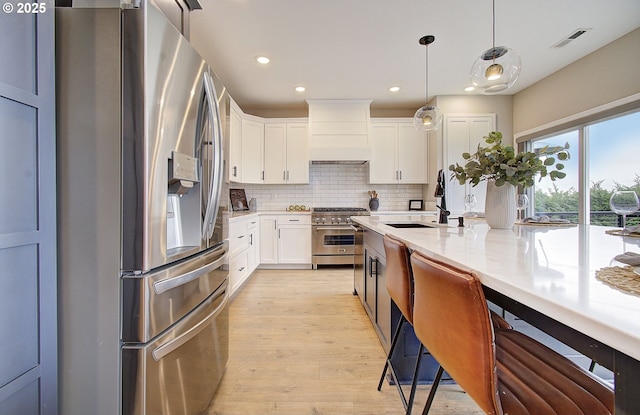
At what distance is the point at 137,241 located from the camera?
90 cm

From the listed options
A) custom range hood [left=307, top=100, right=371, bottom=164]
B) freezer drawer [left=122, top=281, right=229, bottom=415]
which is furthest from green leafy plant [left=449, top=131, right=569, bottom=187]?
custom range hood [left=307, top=100, right=371, bottom=164]

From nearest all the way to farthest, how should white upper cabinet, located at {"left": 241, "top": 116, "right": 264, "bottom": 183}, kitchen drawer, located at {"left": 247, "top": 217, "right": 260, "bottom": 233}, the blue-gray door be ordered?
1. the blue-gray door
2. kitchen drawer, located at {"left": 247, "top": 217, "right": 260, "bottom": 233}
3. white upper cabinet, located at {"left": 241, "top": 116, "right": 264, "bottom": 183}

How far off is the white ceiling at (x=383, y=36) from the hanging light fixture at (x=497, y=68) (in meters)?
0.80

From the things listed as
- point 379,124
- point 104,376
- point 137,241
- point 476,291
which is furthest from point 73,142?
point 379,124

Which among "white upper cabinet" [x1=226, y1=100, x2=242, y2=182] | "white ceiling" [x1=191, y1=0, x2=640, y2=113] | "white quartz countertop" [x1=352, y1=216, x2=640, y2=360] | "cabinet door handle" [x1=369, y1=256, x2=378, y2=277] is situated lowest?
"cabinet door handle" [x1=369, y1=256, x2=378, y2=277]

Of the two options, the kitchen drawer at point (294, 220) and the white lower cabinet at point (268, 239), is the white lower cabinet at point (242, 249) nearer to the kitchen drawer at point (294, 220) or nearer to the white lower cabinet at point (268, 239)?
the white lower cabinet at point (268, 239)

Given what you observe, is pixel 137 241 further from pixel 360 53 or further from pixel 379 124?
pixel 379 124

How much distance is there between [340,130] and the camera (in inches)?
163

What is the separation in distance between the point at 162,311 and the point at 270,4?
94.9 inches

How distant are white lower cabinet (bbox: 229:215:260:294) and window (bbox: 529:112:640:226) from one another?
12.2 ft

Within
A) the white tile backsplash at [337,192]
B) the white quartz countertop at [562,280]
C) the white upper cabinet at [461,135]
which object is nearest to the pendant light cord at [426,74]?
the white upper cabinet at [461,135]

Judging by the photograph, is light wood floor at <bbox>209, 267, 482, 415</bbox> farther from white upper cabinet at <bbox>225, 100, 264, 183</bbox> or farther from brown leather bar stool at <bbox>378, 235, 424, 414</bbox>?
white upper cabinet at <bbox>225, 100, 264, 183</bbox>

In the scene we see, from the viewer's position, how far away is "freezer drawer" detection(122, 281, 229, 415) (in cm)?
89

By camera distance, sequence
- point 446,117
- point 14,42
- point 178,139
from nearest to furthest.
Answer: point 14,42, point 178,139, point 446,117
